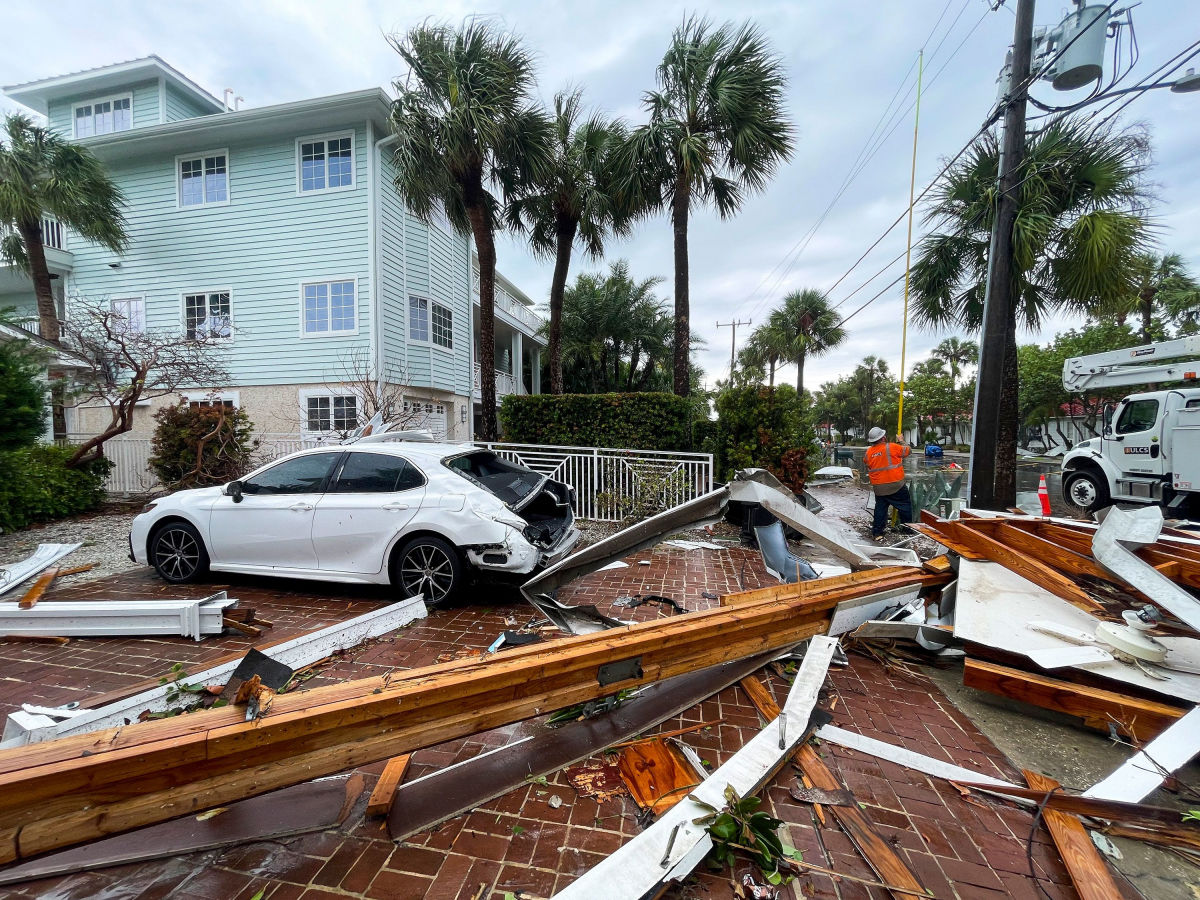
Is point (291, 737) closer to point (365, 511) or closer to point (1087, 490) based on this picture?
point (365, 511)

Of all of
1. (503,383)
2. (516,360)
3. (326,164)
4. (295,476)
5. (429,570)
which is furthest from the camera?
(516,360)

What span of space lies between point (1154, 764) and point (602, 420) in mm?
7644

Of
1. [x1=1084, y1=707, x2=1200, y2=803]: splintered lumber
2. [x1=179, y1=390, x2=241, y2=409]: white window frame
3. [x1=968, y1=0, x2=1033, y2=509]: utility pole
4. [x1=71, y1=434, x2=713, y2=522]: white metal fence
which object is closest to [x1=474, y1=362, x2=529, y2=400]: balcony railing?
[x1=179, y1=390, x2=241, y2=409]: white window frame

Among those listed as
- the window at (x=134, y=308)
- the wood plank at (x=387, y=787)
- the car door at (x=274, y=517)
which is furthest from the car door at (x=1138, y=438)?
the window at (x=134, y=308)

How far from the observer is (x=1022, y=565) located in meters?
3.51

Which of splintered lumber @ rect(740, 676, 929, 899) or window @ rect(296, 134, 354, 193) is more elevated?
window @ rect(296, 134, 354, 193)

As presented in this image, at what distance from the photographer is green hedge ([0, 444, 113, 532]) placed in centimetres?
722

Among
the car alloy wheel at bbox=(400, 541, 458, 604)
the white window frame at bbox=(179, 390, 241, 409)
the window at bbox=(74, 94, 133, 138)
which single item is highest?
the window at bbox=(74, 94, 133, 138)

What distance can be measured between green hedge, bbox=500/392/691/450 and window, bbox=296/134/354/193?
7.19m

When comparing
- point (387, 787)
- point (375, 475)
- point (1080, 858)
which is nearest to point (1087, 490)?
point (1080, 858)

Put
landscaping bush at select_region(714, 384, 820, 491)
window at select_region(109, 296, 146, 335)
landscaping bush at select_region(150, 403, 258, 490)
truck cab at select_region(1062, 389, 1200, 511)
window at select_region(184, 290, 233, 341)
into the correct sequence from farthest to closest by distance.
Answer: window at select_region(109, 296, 146, 335)
window at select_region(184, 290, 233, 341)
landscaping bush at select_region(150, 403, 258, 490)
truck cab at select_region(1062, 389, 1200, 511)
landscaping bush at select_region(714, 384, 820, 491)

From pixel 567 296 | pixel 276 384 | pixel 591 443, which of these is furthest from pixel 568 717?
pixel 567 296

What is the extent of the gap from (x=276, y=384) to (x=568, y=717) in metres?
12.4

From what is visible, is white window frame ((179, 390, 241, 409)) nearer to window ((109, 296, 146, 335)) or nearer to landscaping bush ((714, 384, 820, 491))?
window ((109, 296, 146, 335))
